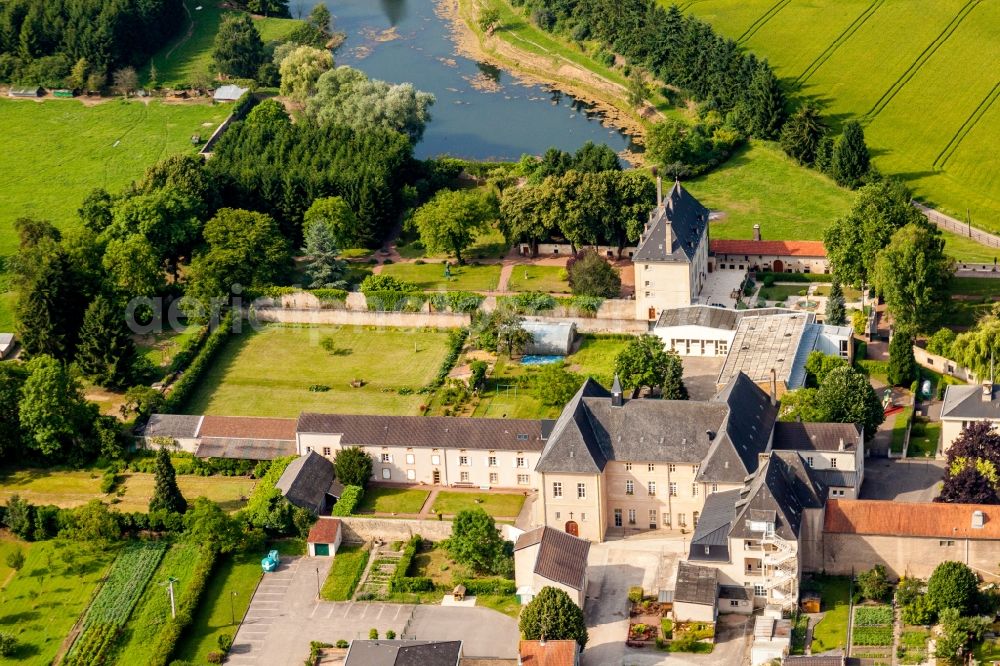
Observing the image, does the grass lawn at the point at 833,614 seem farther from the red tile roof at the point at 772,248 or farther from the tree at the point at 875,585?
the red tile roof at the point at 772,248

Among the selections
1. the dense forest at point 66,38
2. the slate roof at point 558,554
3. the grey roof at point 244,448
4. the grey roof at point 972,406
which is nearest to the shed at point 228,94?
the dense forest at point 66,38

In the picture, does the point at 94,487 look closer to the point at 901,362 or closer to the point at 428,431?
the point at 428,431

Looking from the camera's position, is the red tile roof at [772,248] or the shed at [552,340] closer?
the shed at [552,340]

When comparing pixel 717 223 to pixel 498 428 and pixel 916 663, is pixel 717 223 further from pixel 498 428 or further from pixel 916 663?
pixel 916 663

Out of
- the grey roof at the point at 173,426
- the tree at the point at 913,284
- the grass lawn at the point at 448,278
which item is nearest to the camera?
the grey roof at the point at 173,426

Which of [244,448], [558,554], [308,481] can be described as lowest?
[558,554]

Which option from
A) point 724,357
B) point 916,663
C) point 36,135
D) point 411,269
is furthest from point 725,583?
point 36,135

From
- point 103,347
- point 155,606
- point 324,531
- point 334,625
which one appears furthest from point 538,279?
point 155,606

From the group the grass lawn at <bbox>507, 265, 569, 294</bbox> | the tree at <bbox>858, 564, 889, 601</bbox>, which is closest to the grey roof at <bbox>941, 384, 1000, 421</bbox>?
the tree at <bbox>858, 564, 889, 601</bbox>
